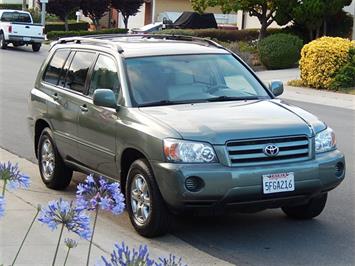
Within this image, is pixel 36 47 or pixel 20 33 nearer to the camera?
pixel 20 33

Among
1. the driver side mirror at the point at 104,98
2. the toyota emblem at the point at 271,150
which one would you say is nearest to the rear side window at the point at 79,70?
the driver side mirror at the point at 104,98

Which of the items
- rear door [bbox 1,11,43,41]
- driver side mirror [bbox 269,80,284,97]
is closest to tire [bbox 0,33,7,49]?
rear door [bbox 1,11,43,41]

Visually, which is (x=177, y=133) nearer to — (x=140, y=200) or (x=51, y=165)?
(x=140, y=200)

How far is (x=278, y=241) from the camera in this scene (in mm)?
6043

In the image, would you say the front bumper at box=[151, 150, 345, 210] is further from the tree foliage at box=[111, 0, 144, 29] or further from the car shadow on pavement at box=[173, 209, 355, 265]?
the tree foliage at box=[111, 0, 144, 29]

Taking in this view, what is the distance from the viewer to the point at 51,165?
7.92 meters

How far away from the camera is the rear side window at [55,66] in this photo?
805 centimetres

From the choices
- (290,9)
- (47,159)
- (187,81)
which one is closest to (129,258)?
(187,81)

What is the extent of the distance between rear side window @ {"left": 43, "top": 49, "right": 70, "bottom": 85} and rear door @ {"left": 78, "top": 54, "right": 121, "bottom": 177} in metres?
0.95

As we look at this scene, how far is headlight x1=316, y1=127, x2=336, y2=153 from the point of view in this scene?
19.7 ft

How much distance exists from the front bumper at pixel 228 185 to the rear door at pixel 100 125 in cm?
90

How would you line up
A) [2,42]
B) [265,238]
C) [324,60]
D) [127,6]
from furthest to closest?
[127,6]
[2,42]
[324,60]
[265,238]

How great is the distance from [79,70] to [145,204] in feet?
7.15

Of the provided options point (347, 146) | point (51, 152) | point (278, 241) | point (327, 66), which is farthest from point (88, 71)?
point (327, 66)
